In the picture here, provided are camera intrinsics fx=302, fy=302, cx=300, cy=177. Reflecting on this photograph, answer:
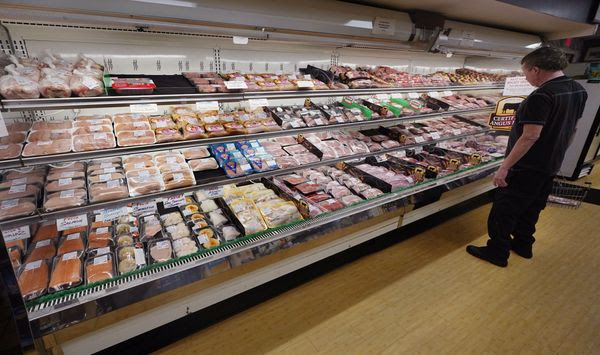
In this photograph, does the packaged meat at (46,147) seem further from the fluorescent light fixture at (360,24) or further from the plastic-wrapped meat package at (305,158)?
the fluorescent light fixture at (360,24)

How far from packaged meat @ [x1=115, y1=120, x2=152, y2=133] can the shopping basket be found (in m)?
4.94

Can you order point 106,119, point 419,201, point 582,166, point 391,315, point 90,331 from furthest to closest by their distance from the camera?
point 582,166 → point 419,201 → point 391,315 → point 106,119 → point 90,331

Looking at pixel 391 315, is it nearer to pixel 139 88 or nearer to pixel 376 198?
pixel 376 198

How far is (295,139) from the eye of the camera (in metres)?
2.90

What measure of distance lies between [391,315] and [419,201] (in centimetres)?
108

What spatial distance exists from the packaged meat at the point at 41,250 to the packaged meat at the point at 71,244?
35 mm

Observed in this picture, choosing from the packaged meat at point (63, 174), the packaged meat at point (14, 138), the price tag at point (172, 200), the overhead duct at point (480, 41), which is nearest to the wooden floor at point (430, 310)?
the price tag at point (172, 200)

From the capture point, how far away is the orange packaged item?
1396 millimetres

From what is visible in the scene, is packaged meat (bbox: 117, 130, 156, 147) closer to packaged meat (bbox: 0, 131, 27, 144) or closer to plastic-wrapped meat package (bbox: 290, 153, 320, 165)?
packaged meat (bbox: 0, 131, 27, 144)

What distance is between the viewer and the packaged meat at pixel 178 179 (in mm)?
1838

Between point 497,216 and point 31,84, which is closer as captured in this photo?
point 31,84

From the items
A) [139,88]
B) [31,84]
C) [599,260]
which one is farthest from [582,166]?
[31,84]

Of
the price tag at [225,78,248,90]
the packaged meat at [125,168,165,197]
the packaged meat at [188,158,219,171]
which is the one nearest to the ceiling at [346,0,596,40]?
the price tag at [225,78,248,90]

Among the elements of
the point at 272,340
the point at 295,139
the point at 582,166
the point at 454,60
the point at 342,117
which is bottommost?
the point at 272,340
